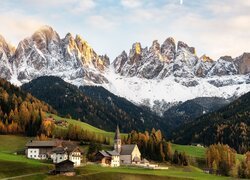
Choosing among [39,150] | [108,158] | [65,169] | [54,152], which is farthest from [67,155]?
[65,169]

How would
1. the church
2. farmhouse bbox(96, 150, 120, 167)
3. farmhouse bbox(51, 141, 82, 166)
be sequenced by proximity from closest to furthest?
farmhouse bbox(51, 141, 82, 166) → farmhouse bbox(96, 150, 120, 167) → the church

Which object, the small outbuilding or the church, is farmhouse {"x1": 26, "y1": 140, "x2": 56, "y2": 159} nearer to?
the church

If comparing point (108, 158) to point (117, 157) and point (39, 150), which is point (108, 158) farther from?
point (39, 150)

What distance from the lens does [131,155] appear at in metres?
197

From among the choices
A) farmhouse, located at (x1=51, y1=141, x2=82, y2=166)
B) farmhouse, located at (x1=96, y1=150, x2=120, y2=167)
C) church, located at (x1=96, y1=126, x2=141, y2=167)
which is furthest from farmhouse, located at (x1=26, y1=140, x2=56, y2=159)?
church, located at (x1=96, y1=126, x2=141, y2=167)

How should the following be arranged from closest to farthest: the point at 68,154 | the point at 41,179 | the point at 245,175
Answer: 1. the point at 41,179
2. the point at 68,154
3. the point at 245,175

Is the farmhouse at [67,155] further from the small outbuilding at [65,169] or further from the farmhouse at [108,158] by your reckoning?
the small outbuilding at [65,169]

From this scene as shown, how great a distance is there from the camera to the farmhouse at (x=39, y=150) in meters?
193

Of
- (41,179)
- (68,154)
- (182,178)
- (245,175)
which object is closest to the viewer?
(41,179)

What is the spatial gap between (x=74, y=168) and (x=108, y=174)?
46.9 ft

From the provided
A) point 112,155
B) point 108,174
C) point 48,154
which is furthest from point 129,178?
point 48,154

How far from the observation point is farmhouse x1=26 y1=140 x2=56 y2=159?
634ft

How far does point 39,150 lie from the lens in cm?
19588

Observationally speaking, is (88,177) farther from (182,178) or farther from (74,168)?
(182,178)
